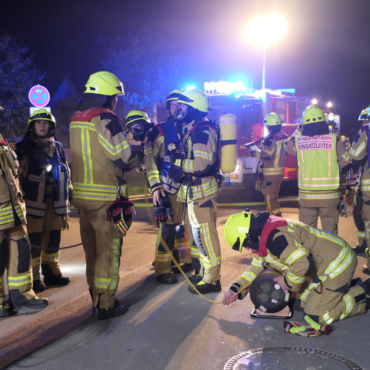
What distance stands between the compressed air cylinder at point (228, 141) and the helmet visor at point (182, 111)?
16.5 inches

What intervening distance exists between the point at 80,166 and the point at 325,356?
2.70 meters

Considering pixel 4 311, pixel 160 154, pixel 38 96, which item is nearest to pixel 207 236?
pixel 160 154

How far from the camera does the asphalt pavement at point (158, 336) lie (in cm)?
326

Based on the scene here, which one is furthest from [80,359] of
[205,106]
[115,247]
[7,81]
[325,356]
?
[7,81]

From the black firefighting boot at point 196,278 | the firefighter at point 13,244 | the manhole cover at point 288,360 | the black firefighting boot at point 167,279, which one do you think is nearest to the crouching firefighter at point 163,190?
the black firefighting boot at point 167,279

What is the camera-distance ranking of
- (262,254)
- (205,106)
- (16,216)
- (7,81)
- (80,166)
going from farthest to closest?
(7,81) < (205,106) < (16,216) < (80,166) < (262,254)

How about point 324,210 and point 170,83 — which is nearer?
point 324,210

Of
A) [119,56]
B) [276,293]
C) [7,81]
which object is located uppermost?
[119,56]

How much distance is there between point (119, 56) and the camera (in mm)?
29250

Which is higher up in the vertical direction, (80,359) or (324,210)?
(324,210)

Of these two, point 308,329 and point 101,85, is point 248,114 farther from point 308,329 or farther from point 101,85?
point 308,329

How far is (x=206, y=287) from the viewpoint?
470 cm

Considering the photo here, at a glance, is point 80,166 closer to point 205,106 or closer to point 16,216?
point 16,216

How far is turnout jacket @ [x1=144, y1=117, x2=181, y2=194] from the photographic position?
5.10m
